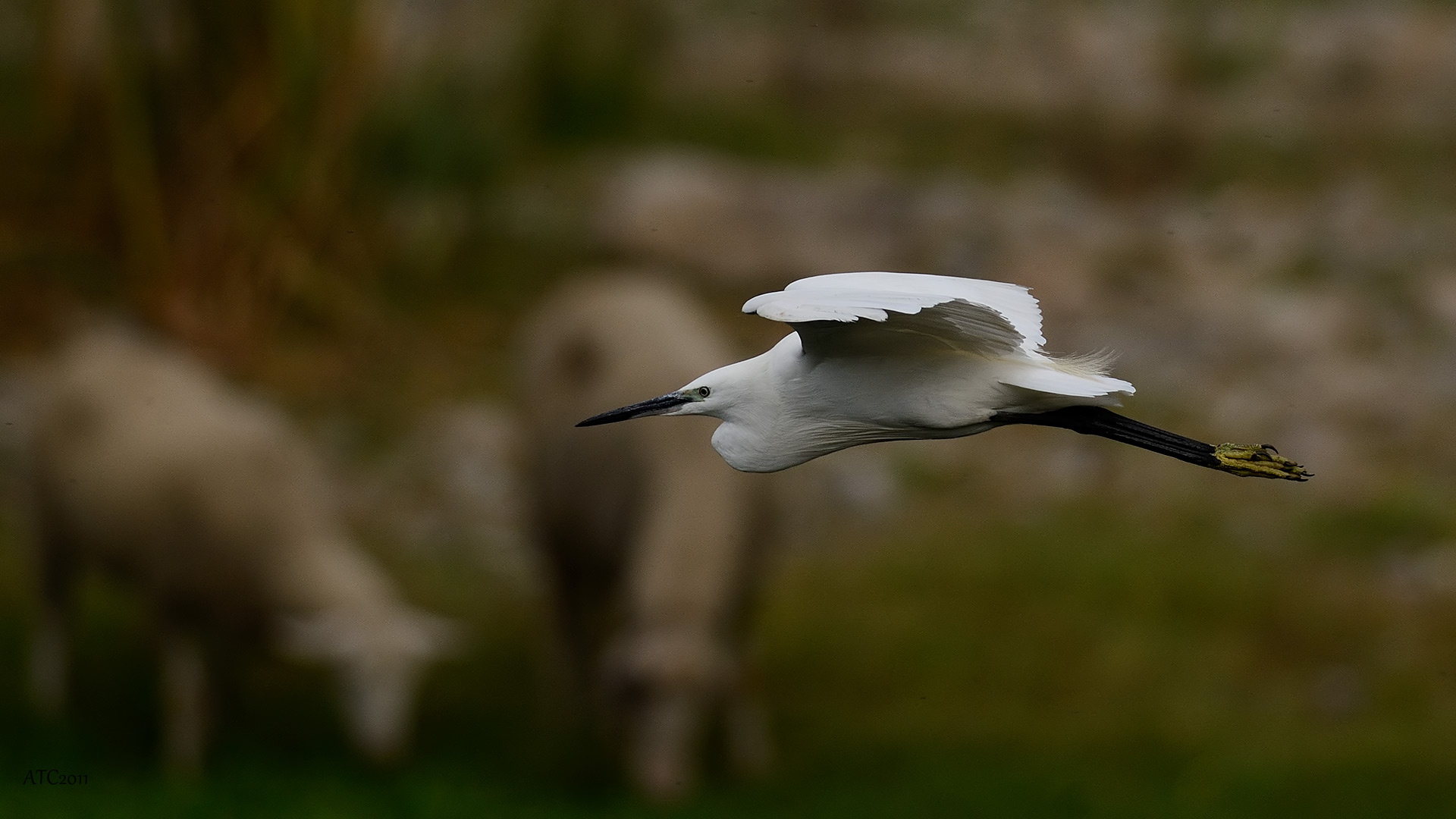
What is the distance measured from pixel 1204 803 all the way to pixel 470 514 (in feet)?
14.5

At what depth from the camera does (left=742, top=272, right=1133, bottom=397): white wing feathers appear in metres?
1.61

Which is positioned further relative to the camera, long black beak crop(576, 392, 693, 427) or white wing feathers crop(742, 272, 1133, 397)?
long black beak crop(576, 392, 693, 427)

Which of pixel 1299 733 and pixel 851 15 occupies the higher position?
pixel 851 15

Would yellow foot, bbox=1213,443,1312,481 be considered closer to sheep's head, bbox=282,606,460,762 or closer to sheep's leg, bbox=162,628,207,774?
sheep's head, bbox=282,606,460,762

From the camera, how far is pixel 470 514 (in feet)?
28.8

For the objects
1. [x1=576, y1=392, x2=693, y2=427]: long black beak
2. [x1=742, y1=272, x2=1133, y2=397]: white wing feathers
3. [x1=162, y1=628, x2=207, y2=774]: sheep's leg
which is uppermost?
[x1=742, y1=272, x2=1133, y2=397]: white wing feathers

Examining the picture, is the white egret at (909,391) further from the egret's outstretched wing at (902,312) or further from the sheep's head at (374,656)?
the sheep's head at (374,656)

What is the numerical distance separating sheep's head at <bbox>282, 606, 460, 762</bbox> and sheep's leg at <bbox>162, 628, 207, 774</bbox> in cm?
51

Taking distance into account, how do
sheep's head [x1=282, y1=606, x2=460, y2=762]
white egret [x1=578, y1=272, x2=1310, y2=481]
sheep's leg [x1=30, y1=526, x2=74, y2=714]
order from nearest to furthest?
white egret [x1=578, y1=272, x2=1310, y2=481] → sheep's head [x1=282, y1=606, x2=460, y2=762] → sheep's leg [x1=30, y1=526, x2=74, y2=714]

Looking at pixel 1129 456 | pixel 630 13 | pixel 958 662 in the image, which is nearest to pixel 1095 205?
pixel 1129 456

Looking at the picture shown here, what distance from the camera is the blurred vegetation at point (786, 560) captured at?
665cm

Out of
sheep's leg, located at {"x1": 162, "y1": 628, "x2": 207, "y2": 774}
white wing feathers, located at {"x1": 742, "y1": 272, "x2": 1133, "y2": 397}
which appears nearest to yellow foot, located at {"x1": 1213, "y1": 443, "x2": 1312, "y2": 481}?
white wing feathers, located at {"x1": 742, "y1": 272, "x2": 1133, "y2": 397}

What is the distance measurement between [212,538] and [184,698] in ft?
2.48

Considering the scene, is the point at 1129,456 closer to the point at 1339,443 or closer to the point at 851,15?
the point at 1339,443
